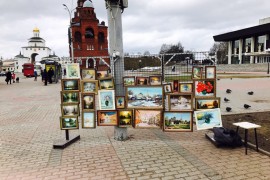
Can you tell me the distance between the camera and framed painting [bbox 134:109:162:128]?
5992 millimetres

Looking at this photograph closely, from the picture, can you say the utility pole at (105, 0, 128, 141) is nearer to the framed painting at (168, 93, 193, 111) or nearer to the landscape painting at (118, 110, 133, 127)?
the landscape painting at (118, 110, 133, 127)

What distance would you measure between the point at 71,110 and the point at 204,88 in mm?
3399

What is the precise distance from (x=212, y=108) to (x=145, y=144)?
1862 millimetres

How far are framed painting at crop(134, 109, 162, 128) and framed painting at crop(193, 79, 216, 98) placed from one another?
1079 millimetres

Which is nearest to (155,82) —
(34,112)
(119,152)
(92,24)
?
(119,152)

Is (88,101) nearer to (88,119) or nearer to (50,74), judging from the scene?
(88,119)

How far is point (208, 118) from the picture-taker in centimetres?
597

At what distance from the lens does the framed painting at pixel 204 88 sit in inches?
242

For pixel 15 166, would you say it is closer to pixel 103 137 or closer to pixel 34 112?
pixel 103 137

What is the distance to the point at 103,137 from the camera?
696 centimetres

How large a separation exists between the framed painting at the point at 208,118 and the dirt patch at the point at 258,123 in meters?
1.04

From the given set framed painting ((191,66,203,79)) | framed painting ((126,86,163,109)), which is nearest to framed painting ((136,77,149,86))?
framed painting ((126,86,163,109))

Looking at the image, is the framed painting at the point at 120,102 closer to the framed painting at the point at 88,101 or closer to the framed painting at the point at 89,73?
the framed painting at the point at 88,101

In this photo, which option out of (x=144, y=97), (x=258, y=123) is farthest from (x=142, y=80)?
(x=258, y=123)
